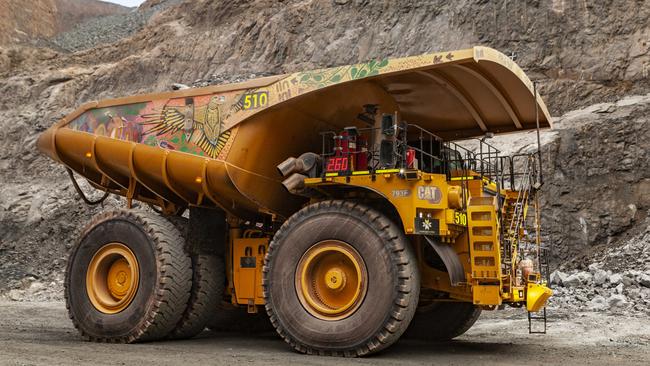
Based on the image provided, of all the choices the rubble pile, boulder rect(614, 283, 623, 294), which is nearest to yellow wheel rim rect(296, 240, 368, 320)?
the rubble pile

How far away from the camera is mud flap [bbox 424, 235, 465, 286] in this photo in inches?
287

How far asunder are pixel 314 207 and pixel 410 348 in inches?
81.2

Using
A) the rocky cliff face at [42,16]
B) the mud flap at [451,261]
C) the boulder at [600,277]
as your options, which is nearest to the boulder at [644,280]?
the boulder at [600,277]

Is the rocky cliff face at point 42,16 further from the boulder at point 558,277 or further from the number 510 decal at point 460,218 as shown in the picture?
the number 510 decal at point 460,218

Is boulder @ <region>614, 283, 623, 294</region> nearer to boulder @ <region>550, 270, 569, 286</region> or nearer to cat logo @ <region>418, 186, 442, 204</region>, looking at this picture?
boulder @ <region>550, 270, 569, 286</region>

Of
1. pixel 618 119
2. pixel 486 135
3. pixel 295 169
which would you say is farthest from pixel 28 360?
pixel 618 119

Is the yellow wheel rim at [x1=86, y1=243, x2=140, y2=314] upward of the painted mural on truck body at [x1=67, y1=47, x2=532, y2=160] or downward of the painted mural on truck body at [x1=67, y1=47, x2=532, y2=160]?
downward

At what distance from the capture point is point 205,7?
100 ft

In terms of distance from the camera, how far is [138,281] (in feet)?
29.0

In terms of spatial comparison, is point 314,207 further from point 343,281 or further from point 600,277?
point 600,277

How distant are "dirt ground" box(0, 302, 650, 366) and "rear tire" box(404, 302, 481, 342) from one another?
0.61ft

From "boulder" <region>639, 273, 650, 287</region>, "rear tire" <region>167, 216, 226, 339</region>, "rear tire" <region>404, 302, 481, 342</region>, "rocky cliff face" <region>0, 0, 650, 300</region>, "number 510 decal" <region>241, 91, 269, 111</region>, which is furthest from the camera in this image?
"rocky cliff face" <region>0, 0, 650, 300</region>

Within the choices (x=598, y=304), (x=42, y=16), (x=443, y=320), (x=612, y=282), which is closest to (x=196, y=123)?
(x=443, y=320)

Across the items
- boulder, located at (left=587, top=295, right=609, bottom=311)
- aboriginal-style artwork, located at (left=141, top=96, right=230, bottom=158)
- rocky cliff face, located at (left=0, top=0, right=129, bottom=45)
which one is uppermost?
rocky cliff face, located at (left=0, top=0, right=129, bottom=45)
